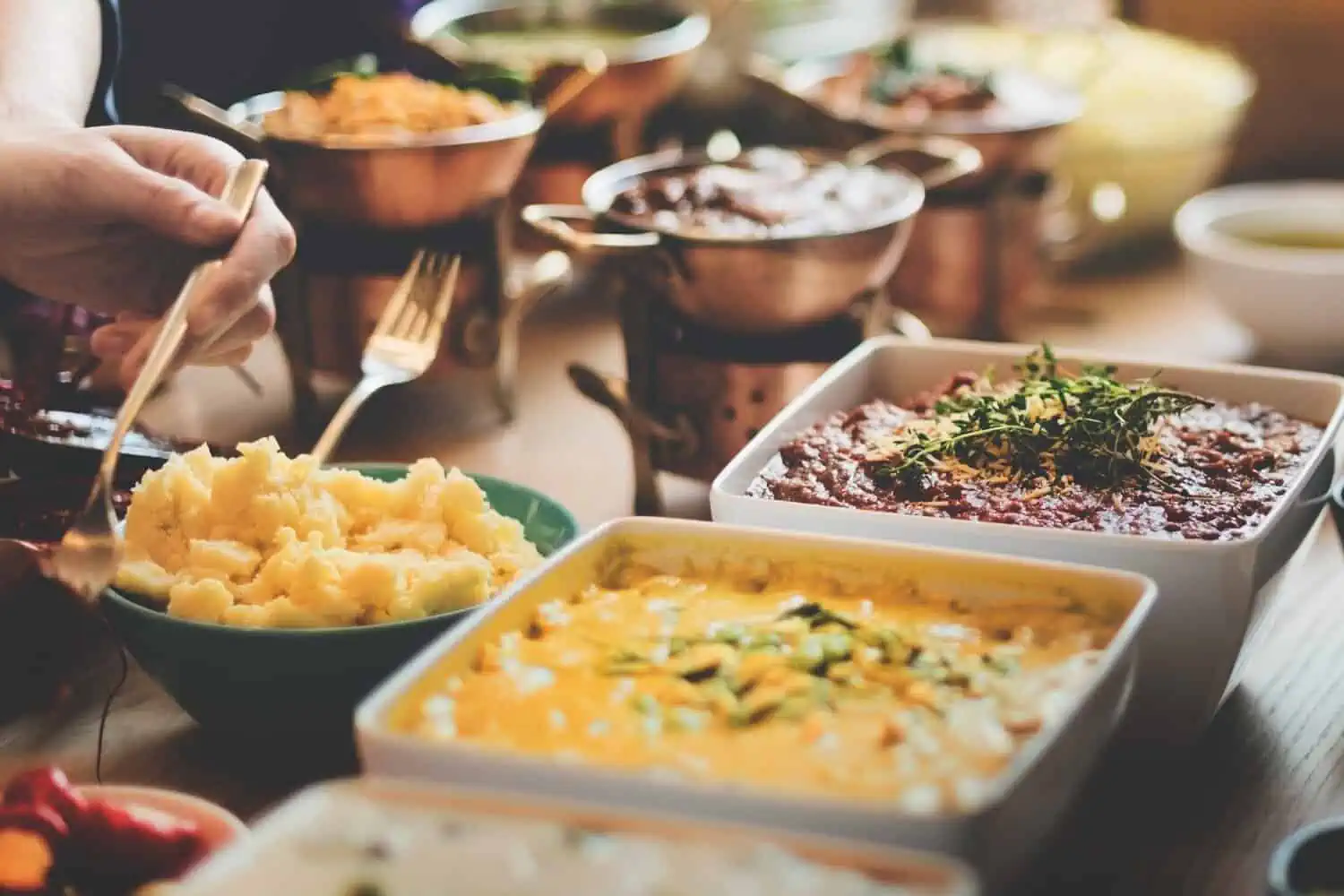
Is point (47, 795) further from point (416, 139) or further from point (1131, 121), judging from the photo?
point (1131, 121)

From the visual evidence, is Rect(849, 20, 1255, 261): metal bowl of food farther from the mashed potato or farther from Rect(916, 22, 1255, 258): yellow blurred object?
the mashed potato

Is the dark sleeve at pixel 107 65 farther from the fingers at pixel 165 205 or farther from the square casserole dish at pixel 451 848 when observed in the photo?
the square casserole dish at pixel 451 848

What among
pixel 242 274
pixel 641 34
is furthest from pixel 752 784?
pixel 641 34

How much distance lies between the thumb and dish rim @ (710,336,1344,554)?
1.65 ft

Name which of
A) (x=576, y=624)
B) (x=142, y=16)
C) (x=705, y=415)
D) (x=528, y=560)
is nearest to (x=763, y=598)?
(x=576, y=624)

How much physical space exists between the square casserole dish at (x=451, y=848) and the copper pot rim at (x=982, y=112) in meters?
1.63

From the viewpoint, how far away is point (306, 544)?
125cm

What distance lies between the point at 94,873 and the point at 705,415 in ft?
3.17

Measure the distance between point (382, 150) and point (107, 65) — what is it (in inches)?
17.7

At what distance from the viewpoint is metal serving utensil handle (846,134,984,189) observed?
2.08m

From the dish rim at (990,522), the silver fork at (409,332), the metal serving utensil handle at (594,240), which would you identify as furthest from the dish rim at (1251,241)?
the silver fork at (409,332)

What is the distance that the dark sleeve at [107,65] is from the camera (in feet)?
6.78

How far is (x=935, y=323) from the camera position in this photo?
241cm

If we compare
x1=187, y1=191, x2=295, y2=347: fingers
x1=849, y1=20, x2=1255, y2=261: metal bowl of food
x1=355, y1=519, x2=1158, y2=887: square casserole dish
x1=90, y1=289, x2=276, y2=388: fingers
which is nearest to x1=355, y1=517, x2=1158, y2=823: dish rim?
x1=355, y1=519, x2=1158, y2=887: square casserole dish
